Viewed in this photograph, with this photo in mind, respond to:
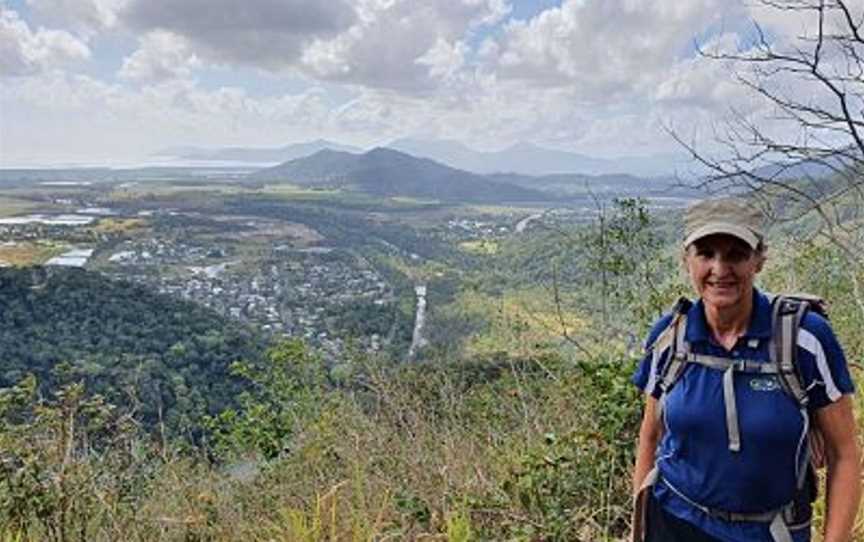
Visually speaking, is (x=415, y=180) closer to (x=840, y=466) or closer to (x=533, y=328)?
(x=533, y=328)

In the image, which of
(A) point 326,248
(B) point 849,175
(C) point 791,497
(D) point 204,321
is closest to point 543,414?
(B) point 849,175

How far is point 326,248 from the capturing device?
244ft

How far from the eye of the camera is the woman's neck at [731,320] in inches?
64.1

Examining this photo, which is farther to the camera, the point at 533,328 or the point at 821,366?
the point at 533,328

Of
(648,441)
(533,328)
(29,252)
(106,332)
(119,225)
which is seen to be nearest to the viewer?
(648,441)

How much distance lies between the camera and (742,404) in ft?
5.15

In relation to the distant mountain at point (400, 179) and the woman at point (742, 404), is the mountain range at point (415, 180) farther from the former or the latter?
the woman at point (742, 404)

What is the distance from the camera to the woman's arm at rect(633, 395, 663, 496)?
73.0 inches

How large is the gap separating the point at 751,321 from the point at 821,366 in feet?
0.51

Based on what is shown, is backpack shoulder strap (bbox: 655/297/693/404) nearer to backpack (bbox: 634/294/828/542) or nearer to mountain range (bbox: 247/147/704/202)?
backpack (bbox: 634/294/828/542)

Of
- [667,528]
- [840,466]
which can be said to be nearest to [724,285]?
[840,466]

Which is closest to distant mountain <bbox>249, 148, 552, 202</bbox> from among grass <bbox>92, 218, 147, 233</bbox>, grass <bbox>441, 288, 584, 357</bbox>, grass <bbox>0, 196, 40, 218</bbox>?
grass <bbox>92, 218, 147, 233</bbox>

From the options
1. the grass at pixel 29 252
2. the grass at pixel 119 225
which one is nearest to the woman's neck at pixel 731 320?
the grass at pixel 29 252

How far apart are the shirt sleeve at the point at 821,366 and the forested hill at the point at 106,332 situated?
11982 millimetres
